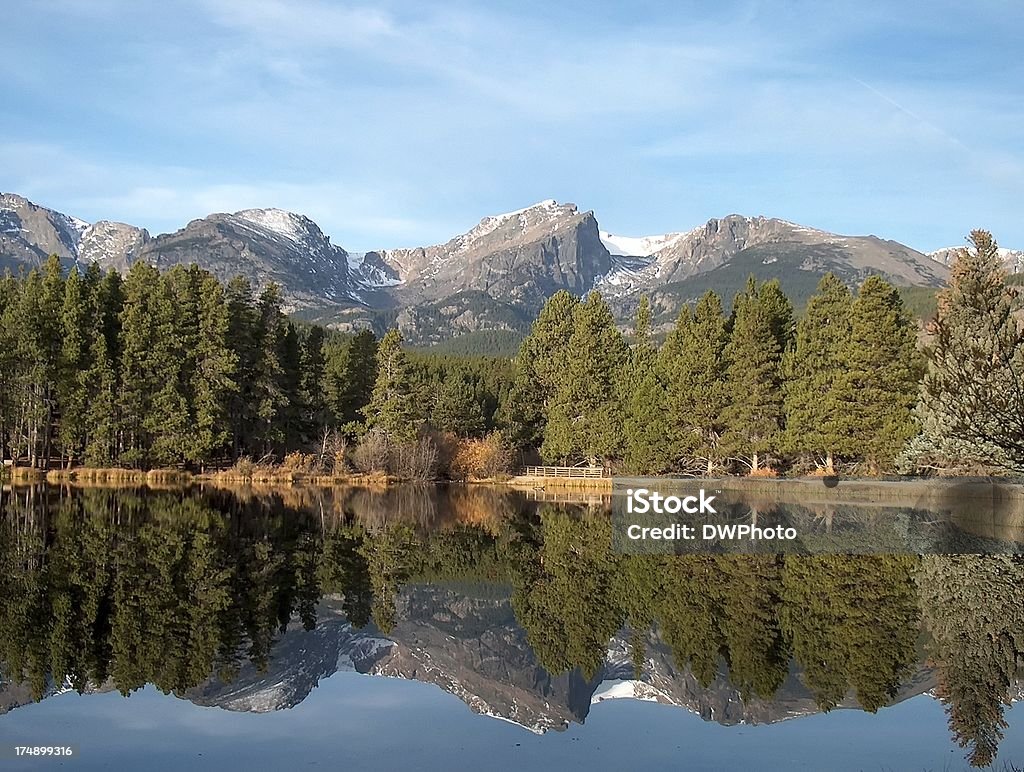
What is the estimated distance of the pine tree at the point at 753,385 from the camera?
5584 cm

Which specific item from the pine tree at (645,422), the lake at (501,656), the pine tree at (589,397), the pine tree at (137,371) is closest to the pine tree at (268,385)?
the pine tree at (137,371)

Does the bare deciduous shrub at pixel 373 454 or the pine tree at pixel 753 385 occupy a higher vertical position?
the pine tree at pixel 753 385

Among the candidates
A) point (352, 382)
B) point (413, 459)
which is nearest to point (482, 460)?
point (413, 459)

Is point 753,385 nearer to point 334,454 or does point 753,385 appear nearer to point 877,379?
point 877,379

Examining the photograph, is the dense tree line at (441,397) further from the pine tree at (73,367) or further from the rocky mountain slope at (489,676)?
the rocky mountain slope at (489,676)

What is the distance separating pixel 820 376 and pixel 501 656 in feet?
132

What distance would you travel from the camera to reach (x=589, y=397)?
69.4m

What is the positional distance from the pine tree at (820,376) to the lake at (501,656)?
75.1 feet

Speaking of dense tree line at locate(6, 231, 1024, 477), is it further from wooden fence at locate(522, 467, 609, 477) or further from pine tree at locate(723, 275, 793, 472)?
wooden fence at locate(522, 467, 609, 477)

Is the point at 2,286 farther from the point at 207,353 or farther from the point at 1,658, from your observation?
the point at 1,658

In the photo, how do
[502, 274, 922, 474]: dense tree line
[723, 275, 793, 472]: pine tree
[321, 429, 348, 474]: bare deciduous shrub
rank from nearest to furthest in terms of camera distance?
[502, 274, 922, 474]: dense tree line, [723, 275, 793, 472]: pine tree, [321, 429, 348, 474]: bare deciduous shrub

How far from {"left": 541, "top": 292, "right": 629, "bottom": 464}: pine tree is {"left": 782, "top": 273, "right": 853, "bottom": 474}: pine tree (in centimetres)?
1443

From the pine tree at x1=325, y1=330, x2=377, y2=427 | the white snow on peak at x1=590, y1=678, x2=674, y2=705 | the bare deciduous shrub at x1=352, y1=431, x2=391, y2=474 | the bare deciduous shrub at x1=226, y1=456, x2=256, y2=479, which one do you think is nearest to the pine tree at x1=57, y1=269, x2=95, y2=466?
the bare deciduous shrub at x1=226, y1=456, x2=256, y2=479

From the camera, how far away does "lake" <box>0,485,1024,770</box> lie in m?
11.9
